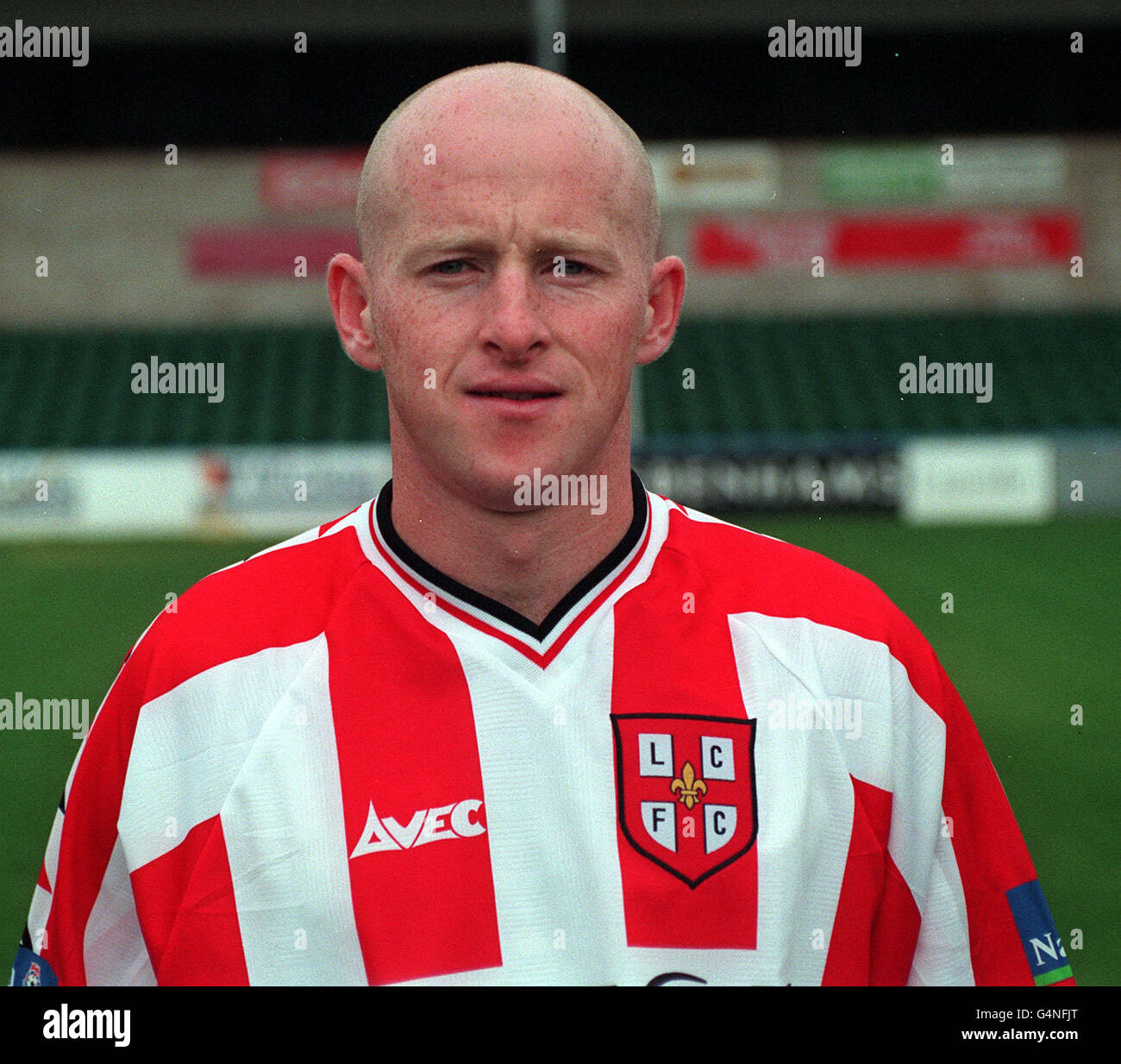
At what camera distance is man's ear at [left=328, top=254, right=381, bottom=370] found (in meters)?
1.57

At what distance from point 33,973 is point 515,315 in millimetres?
1029

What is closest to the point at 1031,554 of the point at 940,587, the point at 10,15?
the point at 940,587

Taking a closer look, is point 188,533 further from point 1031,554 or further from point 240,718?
point 240,718

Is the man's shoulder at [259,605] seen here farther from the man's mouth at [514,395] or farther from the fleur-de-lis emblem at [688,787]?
the fleur-de-lis emblem at [688,787]

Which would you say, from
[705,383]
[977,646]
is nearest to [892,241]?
[705,383]

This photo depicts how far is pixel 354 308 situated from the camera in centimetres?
161

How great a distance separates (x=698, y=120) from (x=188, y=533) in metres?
8.15

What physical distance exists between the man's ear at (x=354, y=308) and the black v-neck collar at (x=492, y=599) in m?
0.21

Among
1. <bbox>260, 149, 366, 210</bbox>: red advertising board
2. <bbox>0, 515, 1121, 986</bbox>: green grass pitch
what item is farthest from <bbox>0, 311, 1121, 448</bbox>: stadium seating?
<bbox>0, 515, 1121, 986</bbox>: green grass pitch

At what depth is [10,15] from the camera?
14789 mm

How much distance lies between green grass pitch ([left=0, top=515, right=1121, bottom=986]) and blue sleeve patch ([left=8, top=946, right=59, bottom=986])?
277 centimetres

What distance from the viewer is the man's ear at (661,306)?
159 cm

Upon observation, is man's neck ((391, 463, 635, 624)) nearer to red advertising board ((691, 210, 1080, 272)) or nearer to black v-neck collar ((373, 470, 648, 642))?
black v-neck collar ((373, 470, 648, 642))

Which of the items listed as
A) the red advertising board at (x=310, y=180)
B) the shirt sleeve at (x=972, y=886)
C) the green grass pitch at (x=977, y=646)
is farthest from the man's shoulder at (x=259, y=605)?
the red advertising board at (x=310, y=180)
